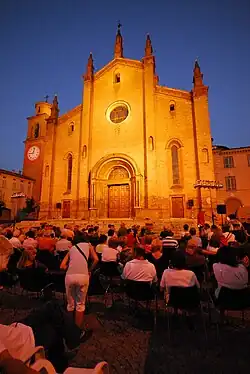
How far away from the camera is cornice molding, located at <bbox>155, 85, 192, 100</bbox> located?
2111 cm

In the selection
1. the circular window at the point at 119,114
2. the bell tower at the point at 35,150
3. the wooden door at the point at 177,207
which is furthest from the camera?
the bell tower at the point at 35,150

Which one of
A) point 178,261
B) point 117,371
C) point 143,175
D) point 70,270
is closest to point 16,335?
point 117,371

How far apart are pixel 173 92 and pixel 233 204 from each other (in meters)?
16.1

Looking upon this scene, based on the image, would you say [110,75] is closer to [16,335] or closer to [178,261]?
[178,261]

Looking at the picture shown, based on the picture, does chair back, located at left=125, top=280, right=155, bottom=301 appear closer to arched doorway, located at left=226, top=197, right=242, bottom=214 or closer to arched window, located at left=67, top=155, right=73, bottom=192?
arched window, located at left=67, top=155, right=73, bottom=192

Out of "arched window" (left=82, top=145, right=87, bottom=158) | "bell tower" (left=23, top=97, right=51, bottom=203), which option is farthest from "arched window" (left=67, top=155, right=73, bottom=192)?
"bell tower" (left=23, top=97, right=51, bottom=203)

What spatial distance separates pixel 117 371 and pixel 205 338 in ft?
5.26

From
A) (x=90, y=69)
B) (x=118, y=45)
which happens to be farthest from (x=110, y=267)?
(x=118, y=45)

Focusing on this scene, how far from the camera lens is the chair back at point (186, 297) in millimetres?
3625

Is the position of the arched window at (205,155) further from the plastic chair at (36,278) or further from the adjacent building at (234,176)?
the plastic chair at (36,278)

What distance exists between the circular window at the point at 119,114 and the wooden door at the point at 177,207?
9817 millimetres

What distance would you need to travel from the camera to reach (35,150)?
35.1 meters

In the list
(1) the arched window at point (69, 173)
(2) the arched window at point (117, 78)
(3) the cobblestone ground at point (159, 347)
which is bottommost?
(3) the cobblestone ground at point (159, 347)

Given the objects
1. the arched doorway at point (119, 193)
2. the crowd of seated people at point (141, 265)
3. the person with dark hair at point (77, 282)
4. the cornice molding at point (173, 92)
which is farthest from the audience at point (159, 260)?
the cornice molding at point (173, 92)
